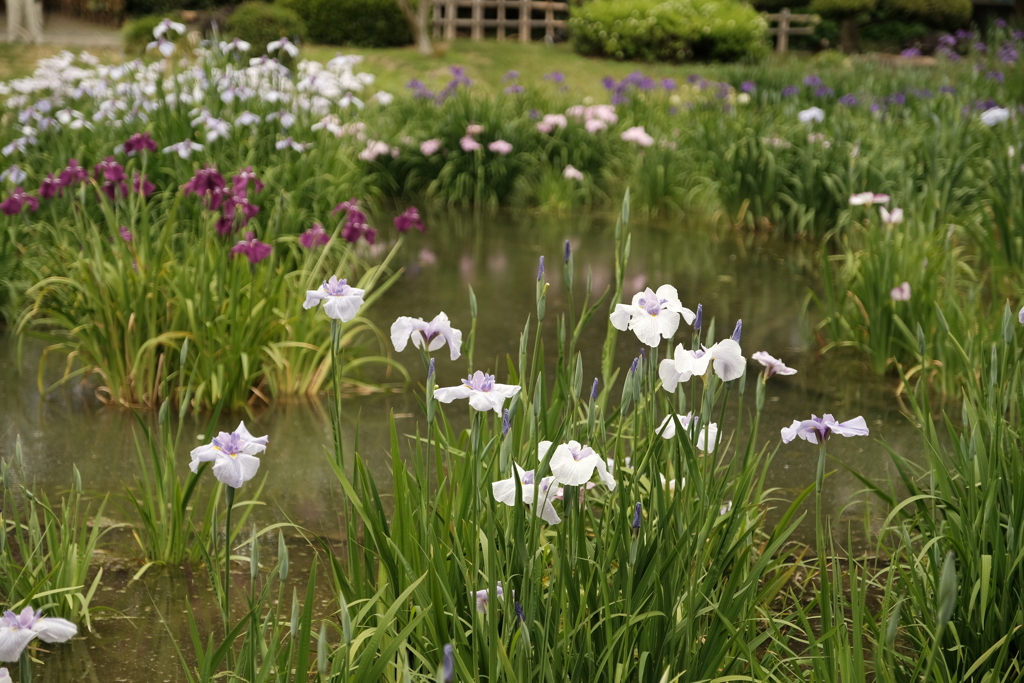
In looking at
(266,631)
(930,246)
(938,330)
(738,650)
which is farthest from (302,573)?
(930,246)

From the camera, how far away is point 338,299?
1.87m

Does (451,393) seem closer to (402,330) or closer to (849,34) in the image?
(402,330)

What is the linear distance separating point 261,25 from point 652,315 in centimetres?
1619

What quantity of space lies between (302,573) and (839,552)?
4.92 feet

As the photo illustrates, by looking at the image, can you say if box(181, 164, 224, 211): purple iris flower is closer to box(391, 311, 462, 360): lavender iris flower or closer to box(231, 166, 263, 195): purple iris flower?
box(231, 166, 263, 195): purple iris flower

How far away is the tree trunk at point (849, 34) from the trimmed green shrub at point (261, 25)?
13573mm

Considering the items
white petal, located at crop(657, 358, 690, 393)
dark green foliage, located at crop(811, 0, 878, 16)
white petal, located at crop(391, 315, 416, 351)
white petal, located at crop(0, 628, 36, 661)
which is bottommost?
white petal, located at crop(0, 628, 36, 661)

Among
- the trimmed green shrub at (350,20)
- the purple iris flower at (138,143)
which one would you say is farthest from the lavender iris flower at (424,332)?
the trimmed green shrub at (350,20)

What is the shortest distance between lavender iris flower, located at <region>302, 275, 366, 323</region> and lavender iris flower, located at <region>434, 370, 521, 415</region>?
0.82 ft

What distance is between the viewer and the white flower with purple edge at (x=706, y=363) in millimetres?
1685

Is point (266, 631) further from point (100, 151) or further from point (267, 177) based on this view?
point (100, 151)

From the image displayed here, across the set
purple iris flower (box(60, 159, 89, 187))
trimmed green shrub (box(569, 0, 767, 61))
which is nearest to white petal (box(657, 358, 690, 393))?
purple iris flower (box(60, 159, 89, 187))

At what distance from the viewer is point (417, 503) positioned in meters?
2.01

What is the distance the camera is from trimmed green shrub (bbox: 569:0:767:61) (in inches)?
779
